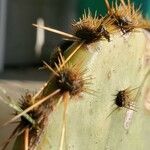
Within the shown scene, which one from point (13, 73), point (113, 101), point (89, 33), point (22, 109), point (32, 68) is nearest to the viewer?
point (22, 109)

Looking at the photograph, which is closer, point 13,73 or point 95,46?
point 95,46

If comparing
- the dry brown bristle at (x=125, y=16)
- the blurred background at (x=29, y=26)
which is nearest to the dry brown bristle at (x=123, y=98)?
the dry brown bristle at (x=125, y=16)

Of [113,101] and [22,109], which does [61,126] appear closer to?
[22,109]

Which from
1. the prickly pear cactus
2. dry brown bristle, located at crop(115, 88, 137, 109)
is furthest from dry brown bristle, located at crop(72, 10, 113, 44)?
dry brown bristle, located at crop(115, 88, 137, 109)

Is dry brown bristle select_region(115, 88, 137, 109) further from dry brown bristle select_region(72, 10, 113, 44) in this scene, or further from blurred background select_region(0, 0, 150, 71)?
blurred background select_region(0, 0, 150, 71)

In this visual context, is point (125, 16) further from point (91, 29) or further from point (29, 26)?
point (29, 26)

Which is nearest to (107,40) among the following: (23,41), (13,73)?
(13,73)
